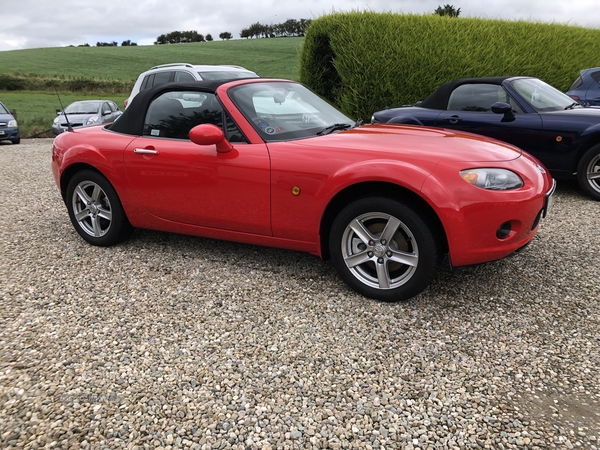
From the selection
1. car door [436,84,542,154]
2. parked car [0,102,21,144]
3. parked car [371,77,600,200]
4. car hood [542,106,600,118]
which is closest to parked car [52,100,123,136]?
parked car [0,102,21,144]

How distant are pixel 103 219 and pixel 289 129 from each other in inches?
80.6

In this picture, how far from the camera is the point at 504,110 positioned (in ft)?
19.5

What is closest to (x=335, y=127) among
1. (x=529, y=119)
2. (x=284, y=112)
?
(x=284, y=112)

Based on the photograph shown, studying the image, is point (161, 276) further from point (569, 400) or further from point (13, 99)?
point (13, 99)

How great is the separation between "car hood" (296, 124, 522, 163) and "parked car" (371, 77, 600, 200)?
2.78 meters

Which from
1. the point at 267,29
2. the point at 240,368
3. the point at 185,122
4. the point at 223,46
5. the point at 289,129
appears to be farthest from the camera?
the point at 267,29

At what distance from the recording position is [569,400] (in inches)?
88.1

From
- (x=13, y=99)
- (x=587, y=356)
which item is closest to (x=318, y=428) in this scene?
(x=587, y=356)

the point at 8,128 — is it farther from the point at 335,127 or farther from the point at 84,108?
the point at 335,127

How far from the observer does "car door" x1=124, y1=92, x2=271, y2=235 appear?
344cm

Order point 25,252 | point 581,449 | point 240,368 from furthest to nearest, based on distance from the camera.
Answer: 1. point 25,252
2. point 240,368
3. point 581,449

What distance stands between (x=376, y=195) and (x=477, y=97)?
410 centimetres

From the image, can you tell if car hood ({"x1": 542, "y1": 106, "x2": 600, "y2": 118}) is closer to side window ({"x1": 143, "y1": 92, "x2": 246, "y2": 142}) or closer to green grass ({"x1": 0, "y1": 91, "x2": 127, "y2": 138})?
side window ({"x1": 143, "y1": 92, "x2": 246, "y2": 142})

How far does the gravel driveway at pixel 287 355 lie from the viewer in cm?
210
